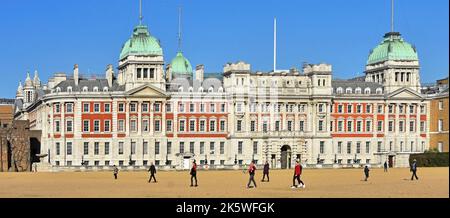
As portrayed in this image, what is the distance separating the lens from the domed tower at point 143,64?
113 metres

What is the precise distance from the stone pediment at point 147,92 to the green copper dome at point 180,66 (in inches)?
790

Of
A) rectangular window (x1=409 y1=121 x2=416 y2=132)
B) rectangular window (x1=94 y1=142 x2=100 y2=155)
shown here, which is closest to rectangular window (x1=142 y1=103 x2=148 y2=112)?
rectangular window (x1=94 y1=142 x2=100 y2=155)

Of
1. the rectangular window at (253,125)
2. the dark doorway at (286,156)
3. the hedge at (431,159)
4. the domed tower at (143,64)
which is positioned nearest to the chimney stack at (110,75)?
the domed tower at (143,64)

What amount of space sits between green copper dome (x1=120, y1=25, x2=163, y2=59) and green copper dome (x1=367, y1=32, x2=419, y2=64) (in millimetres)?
33009

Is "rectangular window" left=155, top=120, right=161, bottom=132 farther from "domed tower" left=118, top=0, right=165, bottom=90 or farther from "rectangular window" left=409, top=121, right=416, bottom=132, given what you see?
"rectangular window" left=409, top=121, right=416, bottom=132

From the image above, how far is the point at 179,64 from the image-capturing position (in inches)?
5404

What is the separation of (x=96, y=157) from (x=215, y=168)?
18634 millimetres

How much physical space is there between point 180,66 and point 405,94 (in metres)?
36.3

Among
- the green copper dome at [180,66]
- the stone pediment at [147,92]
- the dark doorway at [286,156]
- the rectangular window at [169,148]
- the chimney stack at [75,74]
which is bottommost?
the dark doorway at [286,156]

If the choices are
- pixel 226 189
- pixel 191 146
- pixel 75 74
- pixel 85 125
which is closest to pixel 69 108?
pixel 85 125

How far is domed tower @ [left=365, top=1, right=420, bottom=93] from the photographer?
12206cm

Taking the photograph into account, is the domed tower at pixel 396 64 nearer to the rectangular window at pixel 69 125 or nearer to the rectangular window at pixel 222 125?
the rectangular window at pixel 222 125

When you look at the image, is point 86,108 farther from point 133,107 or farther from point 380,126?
point 380,126
